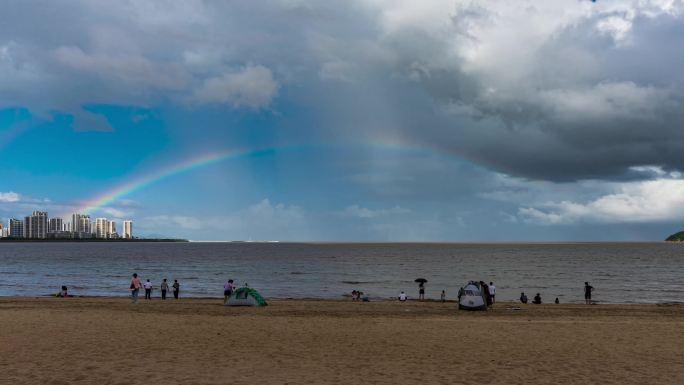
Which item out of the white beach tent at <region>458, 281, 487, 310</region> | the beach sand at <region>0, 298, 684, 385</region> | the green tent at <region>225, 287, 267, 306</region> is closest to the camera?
the beach sand at <region>0, 298, 684, 385</region>

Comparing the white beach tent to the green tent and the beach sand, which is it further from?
the green tent

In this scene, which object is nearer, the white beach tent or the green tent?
the white beach tent

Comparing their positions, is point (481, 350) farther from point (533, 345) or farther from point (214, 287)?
point (214, 287)

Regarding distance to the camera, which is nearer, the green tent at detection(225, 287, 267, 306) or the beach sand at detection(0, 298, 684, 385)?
the beach sand at detection(0, 298, 684, 385)

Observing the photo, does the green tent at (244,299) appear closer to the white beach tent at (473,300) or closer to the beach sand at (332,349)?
the beach sand at (332,349)

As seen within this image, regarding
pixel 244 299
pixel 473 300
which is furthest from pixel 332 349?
pixel 244 299

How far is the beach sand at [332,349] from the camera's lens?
1427 centimetres

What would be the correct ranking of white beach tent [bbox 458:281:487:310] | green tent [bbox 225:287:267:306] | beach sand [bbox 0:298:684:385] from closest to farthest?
1. beach sand [bbox 0:298:684:385]
2. white beach tent [bbox 458:281:487:310]
3. green tent [bbox 225:287:267:306]

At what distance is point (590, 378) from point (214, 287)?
56.1 m

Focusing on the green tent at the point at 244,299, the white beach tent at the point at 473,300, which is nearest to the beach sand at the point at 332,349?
the white beach tent at the point at 473,300

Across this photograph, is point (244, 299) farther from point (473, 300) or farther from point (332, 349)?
point (332, 349)

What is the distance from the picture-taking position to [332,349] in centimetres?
1847

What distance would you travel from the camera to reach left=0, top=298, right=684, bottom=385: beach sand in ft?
46.8

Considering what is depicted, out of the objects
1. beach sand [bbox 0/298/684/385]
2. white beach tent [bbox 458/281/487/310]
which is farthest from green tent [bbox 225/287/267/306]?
white beach tent [bbox 458/281/487/310]
